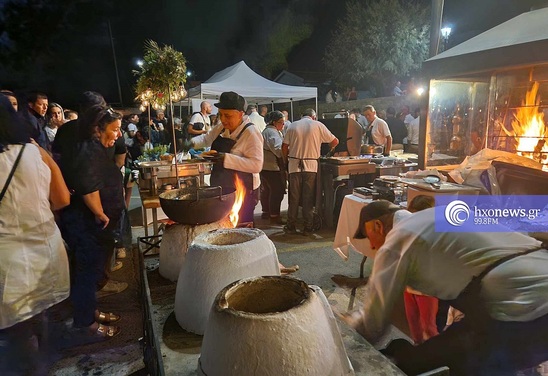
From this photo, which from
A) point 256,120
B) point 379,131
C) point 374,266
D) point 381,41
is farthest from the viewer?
point 381,41

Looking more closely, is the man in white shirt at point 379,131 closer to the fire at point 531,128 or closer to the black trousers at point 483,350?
the fire at point 531,128

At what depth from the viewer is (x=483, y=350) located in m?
2.21

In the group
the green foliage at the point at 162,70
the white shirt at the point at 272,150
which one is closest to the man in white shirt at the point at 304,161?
the white shirt at the point at 272,150

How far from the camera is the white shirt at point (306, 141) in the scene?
6.39 metres

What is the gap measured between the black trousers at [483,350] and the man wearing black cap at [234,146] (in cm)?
266

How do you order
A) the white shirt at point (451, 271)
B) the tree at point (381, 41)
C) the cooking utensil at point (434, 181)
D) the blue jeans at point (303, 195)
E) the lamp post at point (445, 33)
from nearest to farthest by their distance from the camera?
the white shirt at point (451, 271) < the cooking utensil at point (434, 181) < the blue jeans at point (303, 195) < the lamp post at point (445, 33) < the tree at point (381, 41)

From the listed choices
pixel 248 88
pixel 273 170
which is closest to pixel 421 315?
pixel 273 170

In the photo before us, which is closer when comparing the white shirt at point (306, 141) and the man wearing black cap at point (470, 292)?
the man wearing black cap at point (470, 292)

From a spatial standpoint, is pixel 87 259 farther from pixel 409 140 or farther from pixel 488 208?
pixel 409 140

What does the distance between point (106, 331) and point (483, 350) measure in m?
3.24

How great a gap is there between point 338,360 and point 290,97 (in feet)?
40.8

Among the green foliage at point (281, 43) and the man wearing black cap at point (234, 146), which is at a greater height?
the green foliage at point (281, 43)

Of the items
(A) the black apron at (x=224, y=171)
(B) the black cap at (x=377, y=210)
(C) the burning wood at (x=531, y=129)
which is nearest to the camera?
(B) the black cap at (x=377, y=210)

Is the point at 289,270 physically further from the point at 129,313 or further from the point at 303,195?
the point at 303,195
